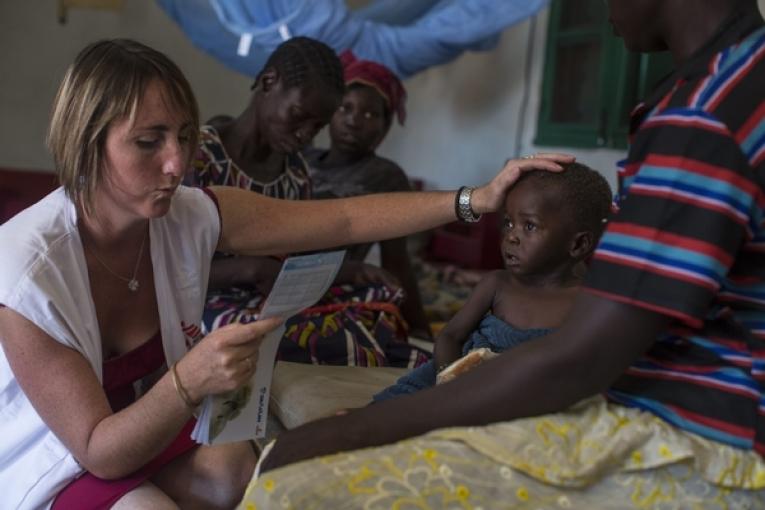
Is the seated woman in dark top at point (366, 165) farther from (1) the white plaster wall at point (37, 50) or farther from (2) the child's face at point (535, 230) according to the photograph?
(1) the white plaster wall at point (37, 50)

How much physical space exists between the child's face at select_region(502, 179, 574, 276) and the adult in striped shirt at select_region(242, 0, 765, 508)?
1.83ft

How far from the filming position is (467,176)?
5723 millimetres

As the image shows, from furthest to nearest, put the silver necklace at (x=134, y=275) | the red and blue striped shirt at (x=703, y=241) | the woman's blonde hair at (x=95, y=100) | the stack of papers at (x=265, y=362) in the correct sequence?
the silver necklace at (x=134, y=275) < the woman's blonde hair at (x=95, y=100) < the stack of papers at (x=265, y=362) < the red and blue striped shirt at (x=703, y=241)

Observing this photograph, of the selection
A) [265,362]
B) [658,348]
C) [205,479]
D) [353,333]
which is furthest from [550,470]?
[353,333]

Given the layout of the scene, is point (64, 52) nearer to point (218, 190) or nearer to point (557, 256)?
point (218, 190)

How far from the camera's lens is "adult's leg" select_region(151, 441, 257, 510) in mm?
1881

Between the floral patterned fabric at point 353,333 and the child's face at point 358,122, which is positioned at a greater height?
the child's face at point 358,122

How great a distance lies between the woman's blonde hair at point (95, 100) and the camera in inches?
61.8

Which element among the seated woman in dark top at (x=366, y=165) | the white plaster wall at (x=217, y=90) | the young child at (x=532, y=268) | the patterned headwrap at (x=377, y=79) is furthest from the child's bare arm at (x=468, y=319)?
the white plaster wall at (x=217, y=90)


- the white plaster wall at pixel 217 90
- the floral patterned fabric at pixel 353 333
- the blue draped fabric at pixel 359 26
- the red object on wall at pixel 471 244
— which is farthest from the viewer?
the white plaster wall at pixel 217 90

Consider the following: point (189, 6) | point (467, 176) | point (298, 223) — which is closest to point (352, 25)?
point (189, 6)

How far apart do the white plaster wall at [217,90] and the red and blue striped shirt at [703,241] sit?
4.02 m

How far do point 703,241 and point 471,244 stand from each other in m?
4.07

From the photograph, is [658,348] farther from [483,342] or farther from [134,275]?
[134,275]
